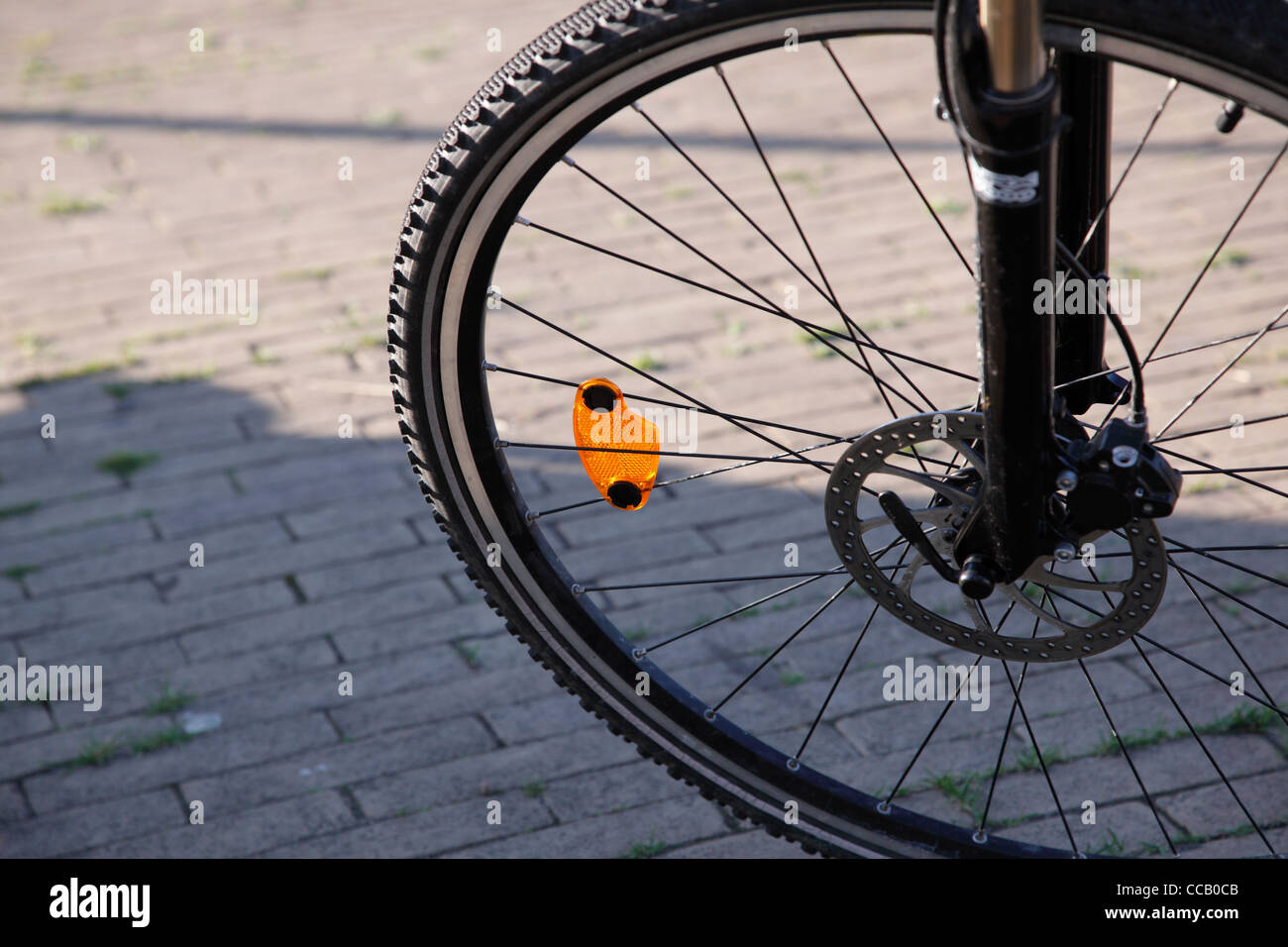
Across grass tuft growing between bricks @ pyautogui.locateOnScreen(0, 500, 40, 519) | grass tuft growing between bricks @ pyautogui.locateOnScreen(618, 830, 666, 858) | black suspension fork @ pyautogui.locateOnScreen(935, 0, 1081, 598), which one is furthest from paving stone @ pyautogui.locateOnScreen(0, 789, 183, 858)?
black suspension fork @ pyautogui.locateOnScreen(935, 0, 1081, 598)

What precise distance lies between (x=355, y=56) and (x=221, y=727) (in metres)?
5.06

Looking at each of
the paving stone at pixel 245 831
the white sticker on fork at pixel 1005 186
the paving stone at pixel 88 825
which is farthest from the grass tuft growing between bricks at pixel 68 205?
the white sticker on fork at pixel 1005 186

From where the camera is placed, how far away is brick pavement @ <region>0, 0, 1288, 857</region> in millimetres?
2549

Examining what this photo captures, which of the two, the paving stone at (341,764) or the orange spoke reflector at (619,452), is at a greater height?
the orange spoke reflector at (619,452)

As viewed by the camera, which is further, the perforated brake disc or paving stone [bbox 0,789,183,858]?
paving stone [bbox 0,789,183,858]

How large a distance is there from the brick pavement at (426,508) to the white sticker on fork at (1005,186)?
1236 millimetres

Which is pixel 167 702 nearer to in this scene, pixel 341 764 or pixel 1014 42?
pixel 341 764

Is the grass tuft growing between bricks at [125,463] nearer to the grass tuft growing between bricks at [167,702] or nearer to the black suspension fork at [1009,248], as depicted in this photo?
the grass tuft growing between bricks at [167,702]

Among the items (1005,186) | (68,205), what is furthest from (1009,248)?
(68,205)

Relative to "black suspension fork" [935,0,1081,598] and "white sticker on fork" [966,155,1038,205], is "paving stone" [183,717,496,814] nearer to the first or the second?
"black suspension fork" [935,0,1081,598]

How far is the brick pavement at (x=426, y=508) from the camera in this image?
100 inches

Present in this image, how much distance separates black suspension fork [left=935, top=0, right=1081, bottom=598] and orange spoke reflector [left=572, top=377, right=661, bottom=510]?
1.71ft
